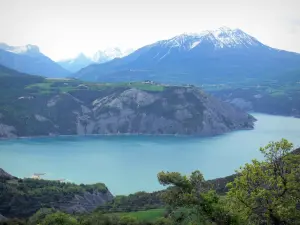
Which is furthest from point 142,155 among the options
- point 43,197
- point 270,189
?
point 270,189

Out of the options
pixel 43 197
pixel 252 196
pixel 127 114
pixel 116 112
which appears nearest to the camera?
pixel 252 196

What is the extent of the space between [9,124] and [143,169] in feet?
179

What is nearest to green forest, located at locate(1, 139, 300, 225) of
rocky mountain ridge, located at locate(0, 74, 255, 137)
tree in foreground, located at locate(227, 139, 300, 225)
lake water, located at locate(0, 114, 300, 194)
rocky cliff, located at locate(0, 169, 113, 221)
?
tree in foreground, located at locate(227, 139, 300, 225)

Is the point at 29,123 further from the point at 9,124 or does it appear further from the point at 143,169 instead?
the point at 143,169

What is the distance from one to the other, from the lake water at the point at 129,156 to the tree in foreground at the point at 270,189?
42.4 meters

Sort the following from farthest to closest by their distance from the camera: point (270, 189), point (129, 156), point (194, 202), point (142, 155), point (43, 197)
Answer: point (142, 155) < point (129, 156) < point (43, 197) < point (270, 189) < point (194, 202)

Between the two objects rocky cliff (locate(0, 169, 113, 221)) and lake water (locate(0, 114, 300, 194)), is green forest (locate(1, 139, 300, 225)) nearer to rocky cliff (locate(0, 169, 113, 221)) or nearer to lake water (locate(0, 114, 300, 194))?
rocky cliff (locate(0, 169, 113, 221))

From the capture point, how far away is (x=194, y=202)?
12.8 m

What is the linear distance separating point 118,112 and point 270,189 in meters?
105

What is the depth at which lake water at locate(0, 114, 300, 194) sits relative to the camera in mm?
64062

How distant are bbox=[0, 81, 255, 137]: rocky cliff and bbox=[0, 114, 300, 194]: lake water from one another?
6.23m

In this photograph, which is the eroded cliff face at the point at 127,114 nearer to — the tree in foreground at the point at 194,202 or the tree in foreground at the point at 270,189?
the tree in foreground at the point at 194,202

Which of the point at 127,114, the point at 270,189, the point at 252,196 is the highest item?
the point at 270,189

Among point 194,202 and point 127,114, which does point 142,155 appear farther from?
point 194,202
